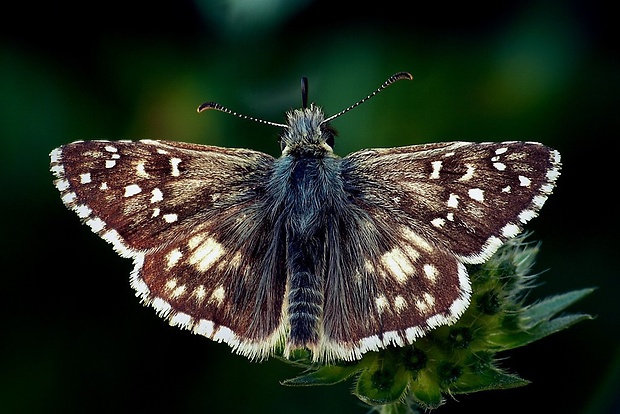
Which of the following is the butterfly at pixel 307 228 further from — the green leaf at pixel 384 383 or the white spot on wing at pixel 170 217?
the green leaf at pixel 384 383

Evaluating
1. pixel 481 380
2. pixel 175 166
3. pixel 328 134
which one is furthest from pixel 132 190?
pixel 481 380

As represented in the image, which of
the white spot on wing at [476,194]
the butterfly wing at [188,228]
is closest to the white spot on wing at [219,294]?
the butterfly wing at [188,228]

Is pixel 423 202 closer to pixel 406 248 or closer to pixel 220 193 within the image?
pixel 406 248

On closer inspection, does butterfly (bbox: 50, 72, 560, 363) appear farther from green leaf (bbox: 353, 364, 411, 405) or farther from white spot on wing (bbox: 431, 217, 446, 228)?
green leaf (bbox: 353, 364, 411, 405)

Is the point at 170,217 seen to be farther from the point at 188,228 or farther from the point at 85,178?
the point at 85,178
